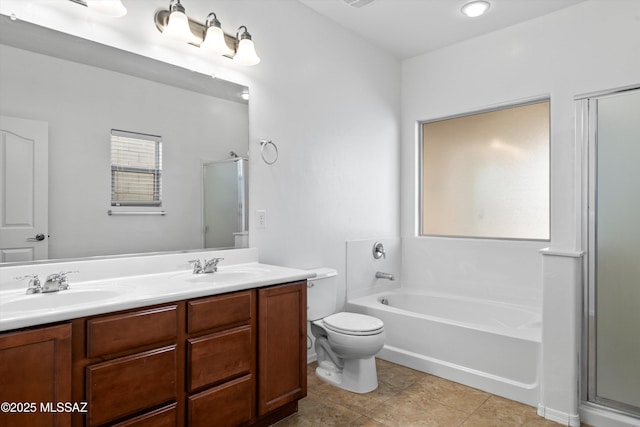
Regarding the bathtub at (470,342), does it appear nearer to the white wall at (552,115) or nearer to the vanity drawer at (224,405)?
the white wall at (552,115)

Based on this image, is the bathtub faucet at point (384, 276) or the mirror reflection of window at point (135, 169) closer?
the mirror reflection of window at point (135, 169)

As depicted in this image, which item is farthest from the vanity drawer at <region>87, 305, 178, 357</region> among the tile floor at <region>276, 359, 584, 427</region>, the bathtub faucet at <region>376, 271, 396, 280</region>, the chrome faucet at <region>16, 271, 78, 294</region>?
the bathtub faucet at <region>376, 271, 396, 280</region>

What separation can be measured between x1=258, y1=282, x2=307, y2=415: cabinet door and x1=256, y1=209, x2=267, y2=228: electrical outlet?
62 centimetres

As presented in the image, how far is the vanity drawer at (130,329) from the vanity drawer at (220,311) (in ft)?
0.27

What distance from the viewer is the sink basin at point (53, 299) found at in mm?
1444

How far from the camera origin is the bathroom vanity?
1.22 meters

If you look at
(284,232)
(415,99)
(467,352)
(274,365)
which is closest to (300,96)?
(284,232)

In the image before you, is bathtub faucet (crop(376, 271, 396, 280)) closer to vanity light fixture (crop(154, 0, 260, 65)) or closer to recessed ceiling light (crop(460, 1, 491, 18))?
vanity light fixture (crop(154, 0, 260, 65))

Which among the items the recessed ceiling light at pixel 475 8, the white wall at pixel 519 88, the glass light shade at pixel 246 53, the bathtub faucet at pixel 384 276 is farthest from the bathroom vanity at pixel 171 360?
the recessed ceiling light at pixel 475 8

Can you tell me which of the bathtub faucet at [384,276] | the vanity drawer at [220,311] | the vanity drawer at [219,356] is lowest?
the vanity drawer at [219,356]

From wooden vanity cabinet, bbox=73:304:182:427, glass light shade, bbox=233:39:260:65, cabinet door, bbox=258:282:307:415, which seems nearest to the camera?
wooden vanity cabinet, bbox=73:304:182:427

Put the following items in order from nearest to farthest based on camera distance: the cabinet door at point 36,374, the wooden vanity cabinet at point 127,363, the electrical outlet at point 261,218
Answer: the cabinet door at point 36,374, the wooden vanity cabinet at point 127,363, the electrical outlet at point 261,218

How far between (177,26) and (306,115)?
1.14 meters

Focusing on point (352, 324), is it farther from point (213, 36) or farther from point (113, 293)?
point (213, 36)
